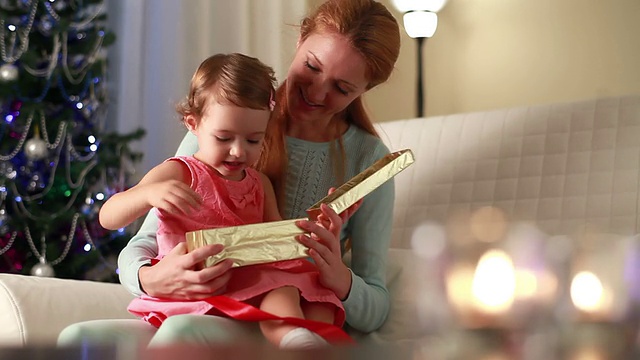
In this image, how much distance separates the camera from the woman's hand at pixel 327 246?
1230mm

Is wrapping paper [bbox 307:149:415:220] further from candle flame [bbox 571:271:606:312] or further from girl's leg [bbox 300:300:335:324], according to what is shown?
candle flame [bbox 571:271:606:312]

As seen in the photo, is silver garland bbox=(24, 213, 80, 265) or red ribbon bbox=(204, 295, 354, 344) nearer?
red ribbon bbox=(204, 295, 354, 344)

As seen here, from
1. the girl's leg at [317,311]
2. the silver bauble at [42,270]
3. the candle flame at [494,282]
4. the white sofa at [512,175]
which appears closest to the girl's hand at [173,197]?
the girl's leg at [317,311]

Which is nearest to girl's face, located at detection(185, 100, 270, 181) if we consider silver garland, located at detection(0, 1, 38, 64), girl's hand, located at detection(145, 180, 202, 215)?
girl's hand, located at detection(145, 180, 202, 215)

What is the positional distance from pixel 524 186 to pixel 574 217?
5.5 inches

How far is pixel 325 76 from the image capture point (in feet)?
4.99

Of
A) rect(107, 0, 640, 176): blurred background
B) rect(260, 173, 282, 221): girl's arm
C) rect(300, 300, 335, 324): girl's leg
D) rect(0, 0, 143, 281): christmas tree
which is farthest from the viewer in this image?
rect(107, 0, 640, 176): blurred background

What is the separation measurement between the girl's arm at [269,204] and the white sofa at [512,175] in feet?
0.85

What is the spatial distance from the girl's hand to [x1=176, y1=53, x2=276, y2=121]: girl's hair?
181mm

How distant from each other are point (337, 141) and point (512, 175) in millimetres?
490

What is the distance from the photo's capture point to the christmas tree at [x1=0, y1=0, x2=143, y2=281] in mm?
2977

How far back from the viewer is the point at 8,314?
54.5 inches

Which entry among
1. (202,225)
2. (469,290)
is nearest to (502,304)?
(469,290)

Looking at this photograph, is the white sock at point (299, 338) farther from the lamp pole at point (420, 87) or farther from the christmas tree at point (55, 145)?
the lamp pole at point (420, 87)
